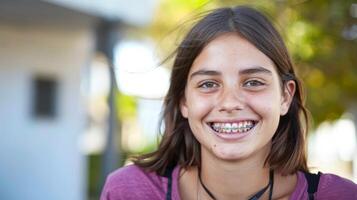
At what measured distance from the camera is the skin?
2740 millimetres

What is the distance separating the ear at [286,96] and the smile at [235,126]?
27cm

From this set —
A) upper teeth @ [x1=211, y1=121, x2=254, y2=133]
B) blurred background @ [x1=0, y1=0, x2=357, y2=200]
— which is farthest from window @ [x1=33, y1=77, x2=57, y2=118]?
upper teeth @ [x1=211, y1=121, x2=254, y2=133]

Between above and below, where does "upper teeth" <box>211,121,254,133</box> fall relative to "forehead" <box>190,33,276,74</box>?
below

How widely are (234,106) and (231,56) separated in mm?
195

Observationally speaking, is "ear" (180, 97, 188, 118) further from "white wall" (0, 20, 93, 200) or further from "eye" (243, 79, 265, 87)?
"white wall" (0, 20, 93, 200)

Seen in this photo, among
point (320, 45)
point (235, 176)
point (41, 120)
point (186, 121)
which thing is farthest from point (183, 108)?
point (41, 120)

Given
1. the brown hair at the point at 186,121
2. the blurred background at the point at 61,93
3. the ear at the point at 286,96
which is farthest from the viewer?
the blurred background at the point at 61,93

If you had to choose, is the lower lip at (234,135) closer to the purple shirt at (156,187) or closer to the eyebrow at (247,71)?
the eyebrow at (247,71)

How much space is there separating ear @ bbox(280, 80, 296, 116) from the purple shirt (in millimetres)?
290

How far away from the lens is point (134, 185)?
3.04 m

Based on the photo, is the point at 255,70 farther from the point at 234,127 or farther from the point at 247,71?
the point at 234,127

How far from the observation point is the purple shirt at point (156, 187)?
2.94 meters

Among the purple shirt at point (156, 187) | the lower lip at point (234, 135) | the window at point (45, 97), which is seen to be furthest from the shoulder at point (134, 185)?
the window at point (45, 97)

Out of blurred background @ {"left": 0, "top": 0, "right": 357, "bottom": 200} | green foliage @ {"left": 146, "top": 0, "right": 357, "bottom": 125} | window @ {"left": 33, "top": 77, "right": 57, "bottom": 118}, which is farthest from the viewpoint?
window @ {"left": 33, "top": 77, "right": 57, "bottom": 118}
